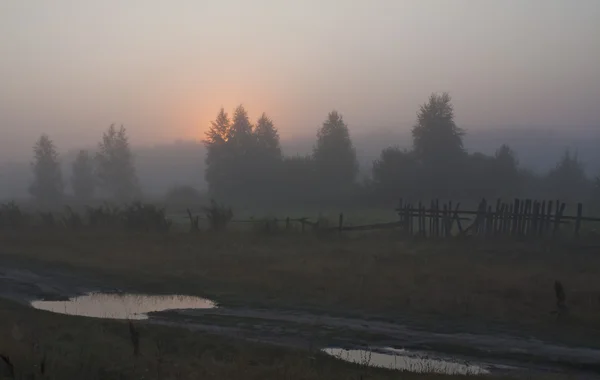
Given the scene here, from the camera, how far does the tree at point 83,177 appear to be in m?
114

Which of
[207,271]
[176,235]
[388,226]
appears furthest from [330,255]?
[176,235]

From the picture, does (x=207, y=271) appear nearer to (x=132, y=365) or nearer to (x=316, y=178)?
(x=132, y=365)

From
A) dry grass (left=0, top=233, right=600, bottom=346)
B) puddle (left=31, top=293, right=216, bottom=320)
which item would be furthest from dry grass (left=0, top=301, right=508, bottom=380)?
dry grass (left=0, top=233, right=600, bottom=346)

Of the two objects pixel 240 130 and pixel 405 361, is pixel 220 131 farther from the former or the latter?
pixel 405 361

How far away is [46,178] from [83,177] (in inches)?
487

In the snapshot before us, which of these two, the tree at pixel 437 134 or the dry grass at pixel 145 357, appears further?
the tree at pixel 437 134

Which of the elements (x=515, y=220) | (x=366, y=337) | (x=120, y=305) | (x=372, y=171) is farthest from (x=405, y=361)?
(x=372, y=171)

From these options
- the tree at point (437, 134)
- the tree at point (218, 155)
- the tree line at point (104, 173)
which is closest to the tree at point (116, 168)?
the tree line at point (104, 173)

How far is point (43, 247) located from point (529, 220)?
86.1 ft

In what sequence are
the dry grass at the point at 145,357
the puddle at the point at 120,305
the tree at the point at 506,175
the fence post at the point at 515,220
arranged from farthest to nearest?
1. the tree at the point at 506,175
2. the fence post at the point at 515,220
3. the puddle at the point at 120,305
4. the dry grass at the point at 145,357

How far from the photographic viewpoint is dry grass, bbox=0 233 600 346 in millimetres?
16438

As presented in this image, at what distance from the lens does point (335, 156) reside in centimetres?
7944

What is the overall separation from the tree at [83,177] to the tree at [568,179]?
3329 inches

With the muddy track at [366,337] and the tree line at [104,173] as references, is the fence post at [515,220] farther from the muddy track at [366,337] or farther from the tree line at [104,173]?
the tree line at [104,173]
